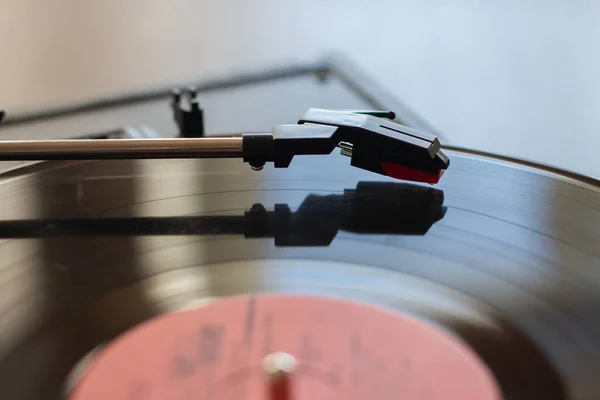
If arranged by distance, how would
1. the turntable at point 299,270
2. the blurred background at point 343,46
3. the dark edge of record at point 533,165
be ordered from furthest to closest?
the blurred background at point 343,46, the dark edge of record at point 533,165, the turntable at point 299,270

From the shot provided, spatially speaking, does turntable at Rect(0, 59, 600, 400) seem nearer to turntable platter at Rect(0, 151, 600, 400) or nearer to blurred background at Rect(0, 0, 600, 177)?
turntable platter at Rect(0, 151, 600, 400)

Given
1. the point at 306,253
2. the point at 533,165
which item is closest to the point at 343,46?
the point at 533,165

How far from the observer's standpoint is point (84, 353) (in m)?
0.46

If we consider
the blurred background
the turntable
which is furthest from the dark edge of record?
the blurred background

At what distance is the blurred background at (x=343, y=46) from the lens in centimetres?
124

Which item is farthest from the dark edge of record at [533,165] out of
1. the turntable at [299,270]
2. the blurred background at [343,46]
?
the blurred background at [343,46]

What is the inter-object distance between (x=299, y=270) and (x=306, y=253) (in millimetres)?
22

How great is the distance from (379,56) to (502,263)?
861 mm

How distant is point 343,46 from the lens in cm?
135

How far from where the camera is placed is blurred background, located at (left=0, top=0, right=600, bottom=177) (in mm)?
1238

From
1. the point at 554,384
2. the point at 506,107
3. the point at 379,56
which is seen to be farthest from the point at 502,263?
the point at 379,56

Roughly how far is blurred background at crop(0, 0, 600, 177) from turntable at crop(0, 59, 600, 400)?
0.57m

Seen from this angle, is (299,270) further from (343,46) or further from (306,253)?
(343,46)

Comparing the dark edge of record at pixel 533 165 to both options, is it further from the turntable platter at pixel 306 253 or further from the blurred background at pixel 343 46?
the blurred background at pixel 343 46
